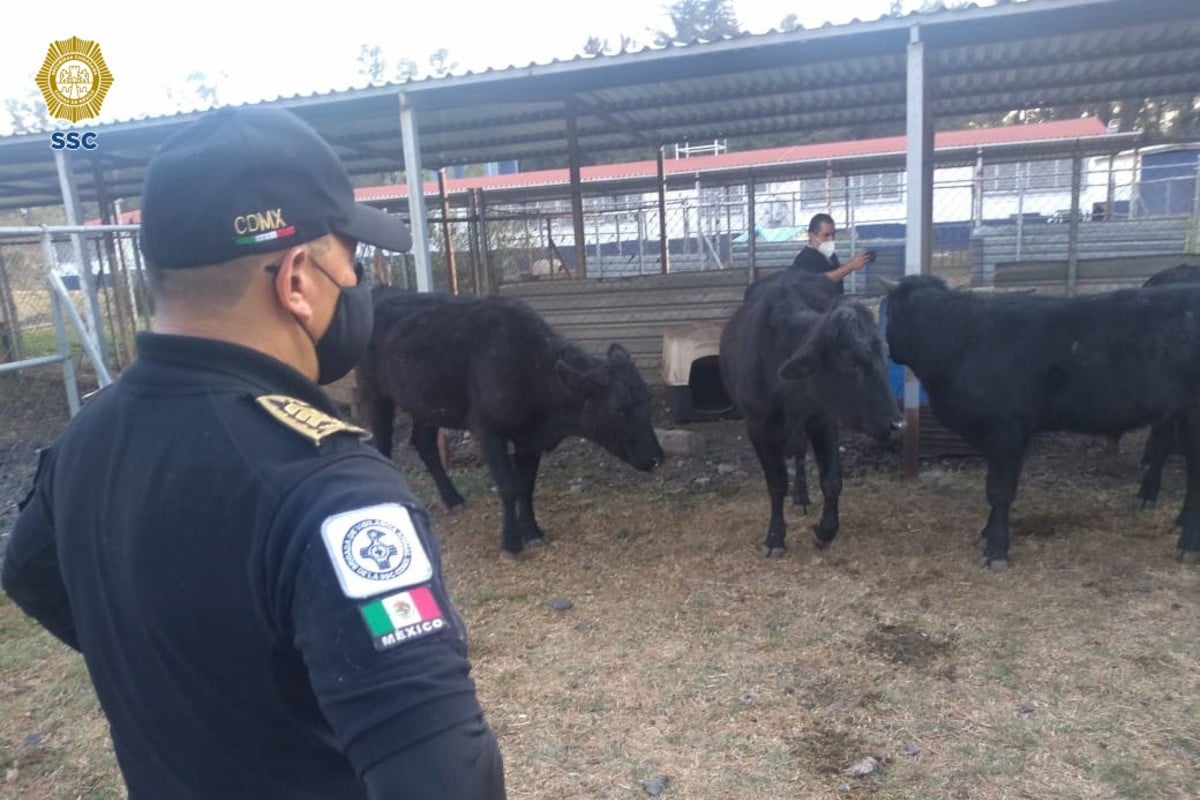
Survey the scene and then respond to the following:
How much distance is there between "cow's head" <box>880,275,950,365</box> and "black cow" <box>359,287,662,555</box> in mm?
1851

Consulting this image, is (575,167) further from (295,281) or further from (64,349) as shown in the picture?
(295,281)

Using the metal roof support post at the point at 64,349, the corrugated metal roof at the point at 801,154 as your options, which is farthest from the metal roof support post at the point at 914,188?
the corrugated metal roof at the point at 801,154

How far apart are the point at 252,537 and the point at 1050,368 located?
17.8 ft

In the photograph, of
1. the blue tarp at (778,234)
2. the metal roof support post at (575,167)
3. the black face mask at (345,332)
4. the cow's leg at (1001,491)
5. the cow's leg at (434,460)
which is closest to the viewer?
the black face mask at (345,332)

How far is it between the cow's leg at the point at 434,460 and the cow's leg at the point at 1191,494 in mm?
5242

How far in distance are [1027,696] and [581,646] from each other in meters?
2.20

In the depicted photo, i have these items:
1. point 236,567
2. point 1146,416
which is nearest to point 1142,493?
point 1146,416

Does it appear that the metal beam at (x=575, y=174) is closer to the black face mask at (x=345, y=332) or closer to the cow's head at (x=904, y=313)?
the cow's head at (x=904, y=313)

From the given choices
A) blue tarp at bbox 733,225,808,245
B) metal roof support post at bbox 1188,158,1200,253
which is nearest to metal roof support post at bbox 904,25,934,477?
metal roof support post at bbox 1188,158,1200,253

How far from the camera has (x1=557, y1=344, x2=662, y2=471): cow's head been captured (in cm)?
571

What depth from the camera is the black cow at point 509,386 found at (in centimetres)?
576

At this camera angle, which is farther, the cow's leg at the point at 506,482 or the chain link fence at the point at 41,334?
the chain link fence at the point at 41,334

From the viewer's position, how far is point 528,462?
630 centimetres

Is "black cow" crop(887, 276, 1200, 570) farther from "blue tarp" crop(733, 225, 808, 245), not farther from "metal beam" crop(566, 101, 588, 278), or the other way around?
"blue tarp" crop(733, 225, 808, 245)
